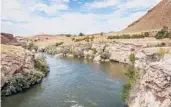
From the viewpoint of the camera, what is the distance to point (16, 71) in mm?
38719

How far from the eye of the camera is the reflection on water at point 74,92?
32516 millimetres

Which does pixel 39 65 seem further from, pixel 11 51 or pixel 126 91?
pixel 126 91

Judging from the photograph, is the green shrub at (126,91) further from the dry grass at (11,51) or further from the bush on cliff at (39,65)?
the bush on cliff at (39,65)

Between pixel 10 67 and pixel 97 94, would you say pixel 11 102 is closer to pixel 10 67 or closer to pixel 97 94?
pixel 10 67

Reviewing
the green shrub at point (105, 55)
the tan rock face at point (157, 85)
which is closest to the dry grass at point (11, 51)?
the tan rock face at point (157, 85)

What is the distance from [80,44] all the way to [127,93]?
2372 inches

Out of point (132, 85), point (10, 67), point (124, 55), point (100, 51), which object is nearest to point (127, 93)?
point (132, 85)

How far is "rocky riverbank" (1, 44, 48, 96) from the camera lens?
35781 mm

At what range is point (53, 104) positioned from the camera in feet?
105

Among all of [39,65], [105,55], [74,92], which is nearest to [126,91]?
[74,92]

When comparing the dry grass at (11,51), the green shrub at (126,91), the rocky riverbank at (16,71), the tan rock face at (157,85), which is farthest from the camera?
the dry grass at (11,51)

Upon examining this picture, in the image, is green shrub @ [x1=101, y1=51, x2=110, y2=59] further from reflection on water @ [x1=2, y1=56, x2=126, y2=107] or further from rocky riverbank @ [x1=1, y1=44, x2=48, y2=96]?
rocky riverbank @ [x1=1, y1=44, x2=48, y2=96]

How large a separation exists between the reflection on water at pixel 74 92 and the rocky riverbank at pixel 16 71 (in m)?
0.98

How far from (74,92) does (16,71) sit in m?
8.46
